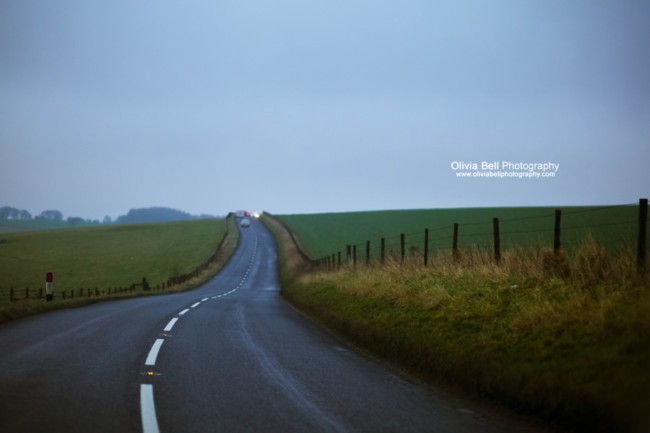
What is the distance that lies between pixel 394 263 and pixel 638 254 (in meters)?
11.6

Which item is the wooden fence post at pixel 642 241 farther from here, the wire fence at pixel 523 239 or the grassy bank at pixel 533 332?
the grassy bank at pixel 533 332

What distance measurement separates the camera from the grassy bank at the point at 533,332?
6.60m

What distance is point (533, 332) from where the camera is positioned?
366 inches

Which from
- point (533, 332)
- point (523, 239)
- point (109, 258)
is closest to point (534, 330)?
point (533, 332)

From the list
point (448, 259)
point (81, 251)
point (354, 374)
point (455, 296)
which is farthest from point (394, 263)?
point (81, 251)

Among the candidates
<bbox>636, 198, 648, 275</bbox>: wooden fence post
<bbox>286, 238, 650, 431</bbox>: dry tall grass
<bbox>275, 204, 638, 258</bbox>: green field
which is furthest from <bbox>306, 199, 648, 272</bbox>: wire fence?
<bbox>286, 238, 650, 431</bbox>: dry tall grass

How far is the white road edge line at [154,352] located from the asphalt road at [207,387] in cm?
2

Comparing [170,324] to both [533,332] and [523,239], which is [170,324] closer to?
[533,332]

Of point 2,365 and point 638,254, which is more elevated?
point 638,254

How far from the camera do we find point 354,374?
939 centimetres

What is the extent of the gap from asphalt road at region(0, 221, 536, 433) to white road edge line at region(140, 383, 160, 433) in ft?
0.03

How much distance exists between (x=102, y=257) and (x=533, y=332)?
8133 centimetres

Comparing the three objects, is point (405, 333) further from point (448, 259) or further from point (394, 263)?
point (394, 263)

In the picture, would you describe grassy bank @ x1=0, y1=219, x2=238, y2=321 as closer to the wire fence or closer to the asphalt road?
the wire fence
